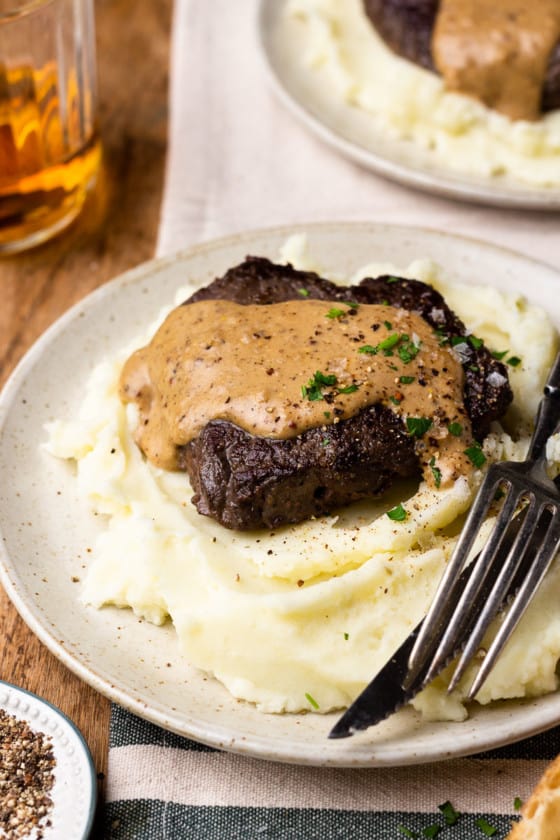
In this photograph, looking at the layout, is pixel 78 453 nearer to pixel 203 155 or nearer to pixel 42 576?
pixel 42 576

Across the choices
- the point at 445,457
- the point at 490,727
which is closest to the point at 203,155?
Result: the point at 445,457

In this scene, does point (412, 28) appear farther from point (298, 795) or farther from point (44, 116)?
point (298, 795)

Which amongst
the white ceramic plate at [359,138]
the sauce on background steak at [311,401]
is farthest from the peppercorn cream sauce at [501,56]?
the sauce on background steak at [311,401]

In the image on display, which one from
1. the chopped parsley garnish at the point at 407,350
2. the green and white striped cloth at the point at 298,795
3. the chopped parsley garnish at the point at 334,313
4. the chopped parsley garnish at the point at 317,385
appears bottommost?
the green and white striped cloth at the point at 298,795

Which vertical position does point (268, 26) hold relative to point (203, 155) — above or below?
above

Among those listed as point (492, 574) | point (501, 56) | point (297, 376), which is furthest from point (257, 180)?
point (492, 574)

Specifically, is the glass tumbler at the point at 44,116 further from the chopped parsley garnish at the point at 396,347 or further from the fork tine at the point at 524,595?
the fork tine at the point at 524,595
